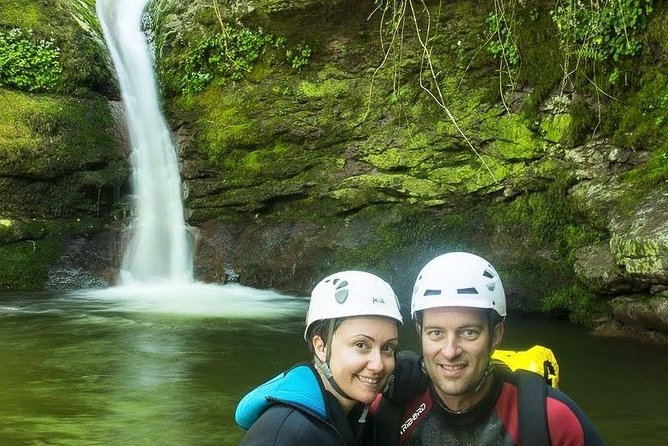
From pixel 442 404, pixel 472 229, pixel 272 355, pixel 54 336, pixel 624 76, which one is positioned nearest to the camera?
pixel 442 404

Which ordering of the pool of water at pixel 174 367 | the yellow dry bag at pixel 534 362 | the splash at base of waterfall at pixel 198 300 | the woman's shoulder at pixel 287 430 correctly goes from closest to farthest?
1. the woman's shoulder at pixel 287 430
2. the yellow dry bag at pixel 534 362
3. the pool of water at pixel 174 367
4. the splash at base of waterfall at pixel 198 300

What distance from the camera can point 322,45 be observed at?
36.7 ft

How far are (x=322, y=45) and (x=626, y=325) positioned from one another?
6287 millimetres

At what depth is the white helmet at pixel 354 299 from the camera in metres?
2.41

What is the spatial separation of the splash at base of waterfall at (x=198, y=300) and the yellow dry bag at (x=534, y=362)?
6.42 meters

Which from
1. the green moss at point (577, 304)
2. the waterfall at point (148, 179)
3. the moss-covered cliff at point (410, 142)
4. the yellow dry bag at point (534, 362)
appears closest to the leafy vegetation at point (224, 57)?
the moss-covered cliff at point (410, 142)

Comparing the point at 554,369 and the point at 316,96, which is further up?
the point at 316,96

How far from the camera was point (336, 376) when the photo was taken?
2.35 m

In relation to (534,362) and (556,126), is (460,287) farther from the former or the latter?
(556,126)

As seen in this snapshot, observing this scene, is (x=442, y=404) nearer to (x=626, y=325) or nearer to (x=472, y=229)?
(x=626, y=325)

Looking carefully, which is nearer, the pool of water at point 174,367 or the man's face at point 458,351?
the man's face at point 458,351

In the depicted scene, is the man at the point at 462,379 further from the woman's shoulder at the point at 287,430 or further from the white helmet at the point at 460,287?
the woman's shoulder at the point at 287,430

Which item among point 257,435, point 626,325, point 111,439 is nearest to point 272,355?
point 111,439

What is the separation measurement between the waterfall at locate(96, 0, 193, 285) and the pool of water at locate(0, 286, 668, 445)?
142 centimetres
